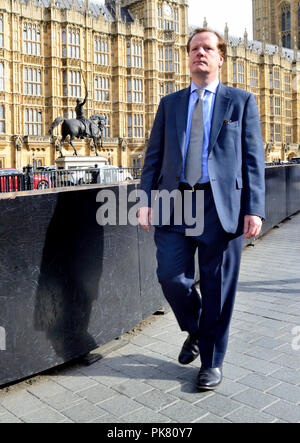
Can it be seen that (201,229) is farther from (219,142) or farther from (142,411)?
(142,411)

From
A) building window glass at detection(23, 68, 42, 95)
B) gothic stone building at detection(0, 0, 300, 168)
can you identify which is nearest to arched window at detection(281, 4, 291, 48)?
gothic stone building at detection(0, 0, 300, 168)

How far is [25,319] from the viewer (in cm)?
326

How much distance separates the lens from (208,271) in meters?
3.23

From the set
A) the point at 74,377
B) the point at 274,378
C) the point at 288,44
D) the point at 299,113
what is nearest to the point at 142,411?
the point at 74,377

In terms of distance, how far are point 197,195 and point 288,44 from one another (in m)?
82.5

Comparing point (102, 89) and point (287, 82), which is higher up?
point (287, 82)

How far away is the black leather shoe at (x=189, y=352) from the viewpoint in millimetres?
3490

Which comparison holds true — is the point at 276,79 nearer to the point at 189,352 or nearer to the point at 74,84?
the point at 74,84

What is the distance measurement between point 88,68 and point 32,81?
548cm

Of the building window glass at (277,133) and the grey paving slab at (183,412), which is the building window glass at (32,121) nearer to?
the building window glass at (277,133)

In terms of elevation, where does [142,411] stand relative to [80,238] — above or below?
below

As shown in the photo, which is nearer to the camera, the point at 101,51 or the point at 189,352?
the point at 189,352

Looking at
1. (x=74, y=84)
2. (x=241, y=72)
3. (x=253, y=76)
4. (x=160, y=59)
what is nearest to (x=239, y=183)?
(x=74, y=84)

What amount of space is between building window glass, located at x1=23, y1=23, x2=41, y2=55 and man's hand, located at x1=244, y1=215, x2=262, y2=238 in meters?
40.2
